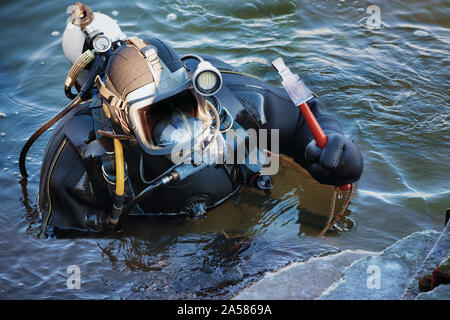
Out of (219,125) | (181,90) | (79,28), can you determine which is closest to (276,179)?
(219,125)

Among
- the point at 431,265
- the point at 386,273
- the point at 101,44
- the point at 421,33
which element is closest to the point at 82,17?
the point at 101,44

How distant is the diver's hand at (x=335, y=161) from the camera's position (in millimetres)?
2453

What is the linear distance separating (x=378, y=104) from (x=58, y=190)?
2866 millimetres

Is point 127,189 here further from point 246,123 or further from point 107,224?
point 246,123

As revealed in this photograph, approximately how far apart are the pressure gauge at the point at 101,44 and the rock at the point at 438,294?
6.71 ft

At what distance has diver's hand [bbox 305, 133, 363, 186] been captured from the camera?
2.45 m

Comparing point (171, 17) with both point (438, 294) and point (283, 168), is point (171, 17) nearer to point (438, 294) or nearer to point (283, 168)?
point (283, 168)

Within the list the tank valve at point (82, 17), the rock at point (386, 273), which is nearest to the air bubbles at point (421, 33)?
the rock at point (386, 273)

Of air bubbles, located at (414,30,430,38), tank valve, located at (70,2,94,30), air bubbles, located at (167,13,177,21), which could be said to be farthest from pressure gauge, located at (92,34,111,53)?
air bubbles, located at (414,30,430,38)

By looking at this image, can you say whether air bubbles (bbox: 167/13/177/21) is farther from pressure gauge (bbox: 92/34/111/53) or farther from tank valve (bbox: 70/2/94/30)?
pressure gauge (bbox: 92/34/111/53)

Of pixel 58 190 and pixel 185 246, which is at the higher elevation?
pixel 58 190

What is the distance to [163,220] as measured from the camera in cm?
304

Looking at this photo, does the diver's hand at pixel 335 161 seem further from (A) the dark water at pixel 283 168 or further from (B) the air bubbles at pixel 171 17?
(B) the air bubbles at pixel 171 17

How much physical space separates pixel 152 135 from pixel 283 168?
147 cm
